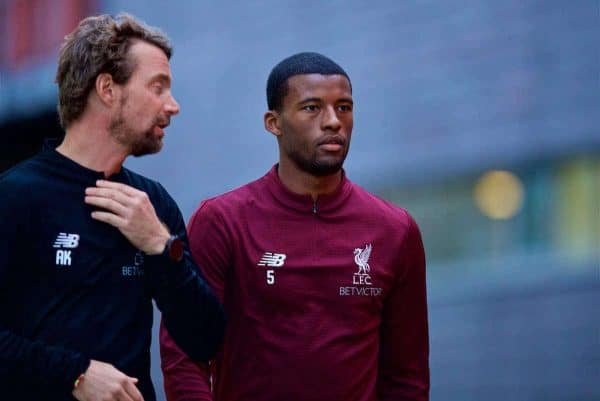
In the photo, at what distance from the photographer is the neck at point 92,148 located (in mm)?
4277

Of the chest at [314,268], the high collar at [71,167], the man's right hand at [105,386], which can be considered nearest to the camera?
the man's right hand at [105,386]

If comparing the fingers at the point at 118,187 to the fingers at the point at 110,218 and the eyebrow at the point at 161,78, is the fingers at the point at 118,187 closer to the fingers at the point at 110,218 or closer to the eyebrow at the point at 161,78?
the fingers at the point at 110,218

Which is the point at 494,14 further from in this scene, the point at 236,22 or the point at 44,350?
the point at 44,350

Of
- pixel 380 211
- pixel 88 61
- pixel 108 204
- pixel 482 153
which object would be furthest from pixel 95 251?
pixel 482 153

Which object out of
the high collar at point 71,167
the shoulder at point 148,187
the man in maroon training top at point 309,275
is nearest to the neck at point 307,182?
the man in maroon training top at point 309,275

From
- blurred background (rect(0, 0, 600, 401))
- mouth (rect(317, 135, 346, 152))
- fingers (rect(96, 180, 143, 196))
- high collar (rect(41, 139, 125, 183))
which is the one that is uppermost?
blurred background (rect(0, 0, 600, 401))

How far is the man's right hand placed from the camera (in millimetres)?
3934

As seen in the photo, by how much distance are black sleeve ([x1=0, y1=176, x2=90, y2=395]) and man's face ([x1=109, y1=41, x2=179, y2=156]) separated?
46 cm

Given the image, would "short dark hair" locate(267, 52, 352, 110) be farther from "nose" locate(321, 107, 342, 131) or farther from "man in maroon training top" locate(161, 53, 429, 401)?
"nose" locate(321, 107, 342, 131)

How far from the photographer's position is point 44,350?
396cm

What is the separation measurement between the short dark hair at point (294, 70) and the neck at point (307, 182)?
10.4 inches

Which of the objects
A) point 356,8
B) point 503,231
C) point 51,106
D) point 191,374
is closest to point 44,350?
point 191,374

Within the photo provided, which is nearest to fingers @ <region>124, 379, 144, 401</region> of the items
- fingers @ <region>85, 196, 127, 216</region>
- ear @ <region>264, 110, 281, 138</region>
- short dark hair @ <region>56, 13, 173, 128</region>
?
fingers @ <region>85, 196, 127, 216</region>

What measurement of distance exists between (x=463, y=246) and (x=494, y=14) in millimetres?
1928
